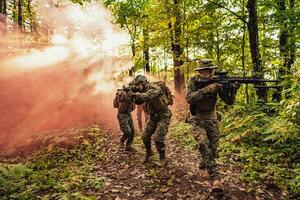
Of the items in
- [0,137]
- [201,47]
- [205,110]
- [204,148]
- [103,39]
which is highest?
[103,39]

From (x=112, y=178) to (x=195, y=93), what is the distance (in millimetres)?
3347

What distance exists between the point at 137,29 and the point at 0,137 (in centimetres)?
1954

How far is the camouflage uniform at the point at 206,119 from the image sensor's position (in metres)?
6.66

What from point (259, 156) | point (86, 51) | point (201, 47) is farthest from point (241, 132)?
point (86, 51)

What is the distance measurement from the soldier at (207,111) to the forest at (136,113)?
0.59 meters

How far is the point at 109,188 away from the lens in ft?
24.4

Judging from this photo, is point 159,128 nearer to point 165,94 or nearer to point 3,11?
point 165,94

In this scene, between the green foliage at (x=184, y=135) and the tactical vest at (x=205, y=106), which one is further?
the green foliage at (x=184, y=135)

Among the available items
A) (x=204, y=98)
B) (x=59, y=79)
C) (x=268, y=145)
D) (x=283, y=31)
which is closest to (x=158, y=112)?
(x=204, y=98)

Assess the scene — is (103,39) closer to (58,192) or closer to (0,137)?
(0,137)

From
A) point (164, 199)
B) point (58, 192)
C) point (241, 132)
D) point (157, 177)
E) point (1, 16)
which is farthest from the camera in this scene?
point (1, 16)

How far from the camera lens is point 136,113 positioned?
1867 cm

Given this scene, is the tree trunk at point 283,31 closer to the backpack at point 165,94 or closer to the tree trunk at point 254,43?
the tree trunk at point 254,43

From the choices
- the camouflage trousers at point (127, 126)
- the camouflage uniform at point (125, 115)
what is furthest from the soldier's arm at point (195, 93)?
the camouflage trousers at point (127, 126)
